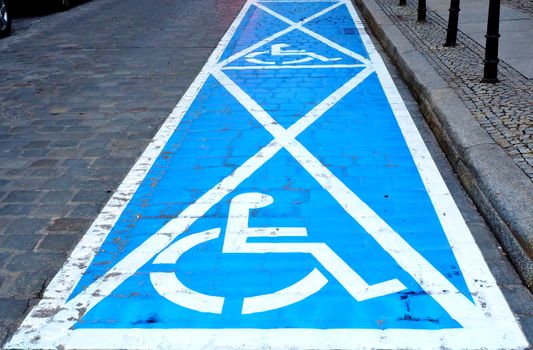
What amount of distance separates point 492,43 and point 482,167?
2.41m

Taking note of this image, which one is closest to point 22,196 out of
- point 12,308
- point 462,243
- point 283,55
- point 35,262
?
point 35,262

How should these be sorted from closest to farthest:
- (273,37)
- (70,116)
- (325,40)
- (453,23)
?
(70,116) → (453,23) → (325,40) → (273,37)

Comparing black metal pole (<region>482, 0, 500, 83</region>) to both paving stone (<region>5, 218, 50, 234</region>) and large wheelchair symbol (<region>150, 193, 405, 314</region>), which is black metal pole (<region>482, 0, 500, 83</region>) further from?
paving stone (<region>5, 218, 50, 234</region>)

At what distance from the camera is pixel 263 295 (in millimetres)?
3420

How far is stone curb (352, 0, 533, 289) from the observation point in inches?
143

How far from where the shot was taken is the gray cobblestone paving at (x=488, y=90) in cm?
486

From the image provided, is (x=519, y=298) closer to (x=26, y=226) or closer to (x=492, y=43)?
(x=26, y=226)

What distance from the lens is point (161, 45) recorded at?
10.6 m

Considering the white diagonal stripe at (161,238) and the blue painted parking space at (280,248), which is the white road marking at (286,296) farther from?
the white diagonal stripe at (161,238)

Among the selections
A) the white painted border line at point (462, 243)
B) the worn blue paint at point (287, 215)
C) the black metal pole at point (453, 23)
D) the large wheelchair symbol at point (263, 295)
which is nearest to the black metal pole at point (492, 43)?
the white painted border line at point (462, 243)

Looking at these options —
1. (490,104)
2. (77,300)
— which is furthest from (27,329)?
(490,104)

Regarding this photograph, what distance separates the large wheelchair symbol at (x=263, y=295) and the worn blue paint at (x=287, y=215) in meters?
0.05

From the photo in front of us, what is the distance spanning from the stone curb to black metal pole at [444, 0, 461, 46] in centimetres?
112

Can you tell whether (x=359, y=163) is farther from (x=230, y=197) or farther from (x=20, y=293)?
(x=20, y=293)
